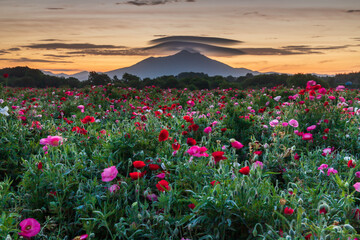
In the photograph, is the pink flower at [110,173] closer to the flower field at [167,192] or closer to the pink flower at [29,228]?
the flower field at [167,192]

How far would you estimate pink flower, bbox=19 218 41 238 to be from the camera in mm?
2205

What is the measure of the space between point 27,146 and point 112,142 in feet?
4.72

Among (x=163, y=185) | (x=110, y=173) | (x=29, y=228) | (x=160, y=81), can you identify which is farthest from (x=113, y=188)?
(x=160, y=81)

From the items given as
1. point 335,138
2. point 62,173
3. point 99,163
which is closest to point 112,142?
point 99,163

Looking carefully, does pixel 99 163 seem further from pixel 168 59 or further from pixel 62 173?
pixel 168 59

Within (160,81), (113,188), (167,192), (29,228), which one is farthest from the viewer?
(160,81)

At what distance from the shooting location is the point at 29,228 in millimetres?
2232

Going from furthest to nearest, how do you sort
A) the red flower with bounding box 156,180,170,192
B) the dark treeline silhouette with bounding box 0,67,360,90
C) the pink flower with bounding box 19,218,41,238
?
the dark treeline silhouette with bounding box 0,67,360,90, the red flower with bounding box 156,180,170,192, the pink flower with bounding box 19,218,41,238

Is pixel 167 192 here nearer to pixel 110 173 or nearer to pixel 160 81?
pixel 110 173

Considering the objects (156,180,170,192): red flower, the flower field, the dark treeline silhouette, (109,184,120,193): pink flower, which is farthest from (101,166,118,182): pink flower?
the dark treeline silhouette

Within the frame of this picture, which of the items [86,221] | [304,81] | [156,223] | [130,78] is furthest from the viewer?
[130,78]

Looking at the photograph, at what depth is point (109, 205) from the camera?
8.54 ft

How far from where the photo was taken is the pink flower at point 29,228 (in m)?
2.21

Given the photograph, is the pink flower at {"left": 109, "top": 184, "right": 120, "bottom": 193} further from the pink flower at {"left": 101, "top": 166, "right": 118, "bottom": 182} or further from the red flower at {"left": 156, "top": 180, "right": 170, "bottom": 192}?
the red flower at {"left": 156, "top": 180, "right": 170, "bottom": 192}
